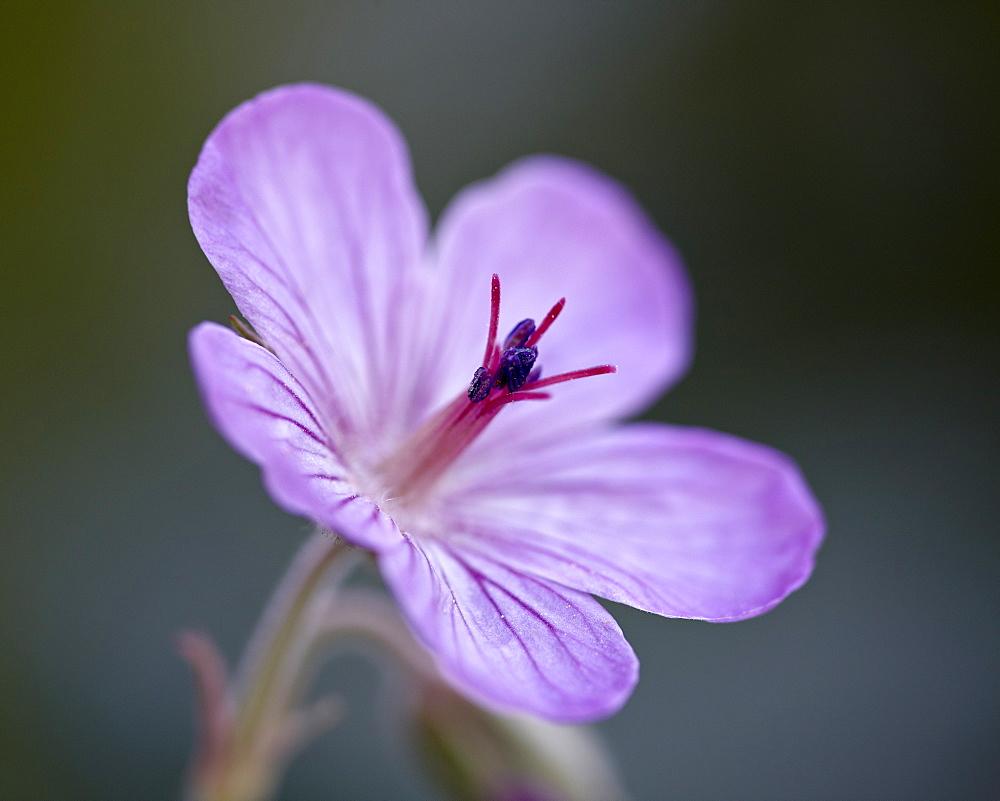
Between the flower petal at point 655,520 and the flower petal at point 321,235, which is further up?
the flower petal at point 321,235

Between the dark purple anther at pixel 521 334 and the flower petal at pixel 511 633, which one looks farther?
the dark purple anther at pixel 521 334

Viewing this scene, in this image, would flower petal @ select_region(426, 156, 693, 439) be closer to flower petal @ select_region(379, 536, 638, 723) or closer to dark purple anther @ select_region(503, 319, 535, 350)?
dark purple anther @ select_region(503, 319, 535, 350)

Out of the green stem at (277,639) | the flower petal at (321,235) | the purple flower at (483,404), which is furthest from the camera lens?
the green stem at (277,639)

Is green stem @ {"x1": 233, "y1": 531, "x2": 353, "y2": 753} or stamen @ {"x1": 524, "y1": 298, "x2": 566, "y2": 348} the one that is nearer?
green stem @ {"x1": 233, "y1": 531, "x2": 353, "y2": 753}

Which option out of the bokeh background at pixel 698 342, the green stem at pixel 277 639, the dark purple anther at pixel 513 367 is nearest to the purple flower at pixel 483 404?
the dark purple anther at pixel 513 367

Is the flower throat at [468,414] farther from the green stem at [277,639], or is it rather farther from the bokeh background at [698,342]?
the bokeh background at [698,342]

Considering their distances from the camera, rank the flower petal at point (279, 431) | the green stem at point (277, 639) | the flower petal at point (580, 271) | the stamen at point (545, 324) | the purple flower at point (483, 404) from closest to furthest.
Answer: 1. the flower petal at point (279, 431)
2. the purple flower at point (483, 404)
3. the green stem at point (277, 639)
4. the stamen at point (545, 324)
5. the flower petal at point (580, 271)

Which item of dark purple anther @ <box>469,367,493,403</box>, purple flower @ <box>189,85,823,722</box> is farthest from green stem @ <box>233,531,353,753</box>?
dark purple anther @ <box>469,367,493,403</box>

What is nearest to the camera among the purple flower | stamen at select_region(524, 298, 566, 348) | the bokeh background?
the purple flower

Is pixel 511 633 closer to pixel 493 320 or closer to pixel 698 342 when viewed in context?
pixel 493 320

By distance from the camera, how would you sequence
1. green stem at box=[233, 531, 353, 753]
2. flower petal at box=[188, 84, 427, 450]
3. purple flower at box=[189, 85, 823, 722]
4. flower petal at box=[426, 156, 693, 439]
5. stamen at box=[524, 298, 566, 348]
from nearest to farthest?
purple flower at box=[189, 85, 823, 722] → flower petal at box=[188, 84, 427, 450] → green stem at box=[233, 531, 353, 753] → stamen at box=[524, 298, 566, 348] → flower petal at box=[426, 156, 693, 439]
